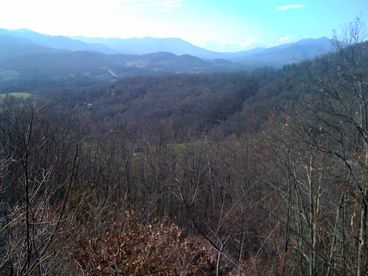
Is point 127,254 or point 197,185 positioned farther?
point 127,254

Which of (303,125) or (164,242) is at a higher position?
(303,125)

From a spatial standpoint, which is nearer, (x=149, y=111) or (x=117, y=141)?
(x=117, y=141)

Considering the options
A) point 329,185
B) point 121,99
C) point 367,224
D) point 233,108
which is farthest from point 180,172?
point 121,99

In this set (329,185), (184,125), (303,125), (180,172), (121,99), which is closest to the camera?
(303,125)

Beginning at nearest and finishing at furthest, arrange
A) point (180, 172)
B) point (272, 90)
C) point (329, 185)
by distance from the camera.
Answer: point (329, 185) → point (180, 172) → point (272, 90)

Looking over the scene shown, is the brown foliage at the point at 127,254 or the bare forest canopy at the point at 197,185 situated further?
the brown foliage at the point at 127,254

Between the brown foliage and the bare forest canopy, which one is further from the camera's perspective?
the brown foliage

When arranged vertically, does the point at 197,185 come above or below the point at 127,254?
above

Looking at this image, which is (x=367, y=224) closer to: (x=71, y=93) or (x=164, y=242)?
(x=164, y=242)
